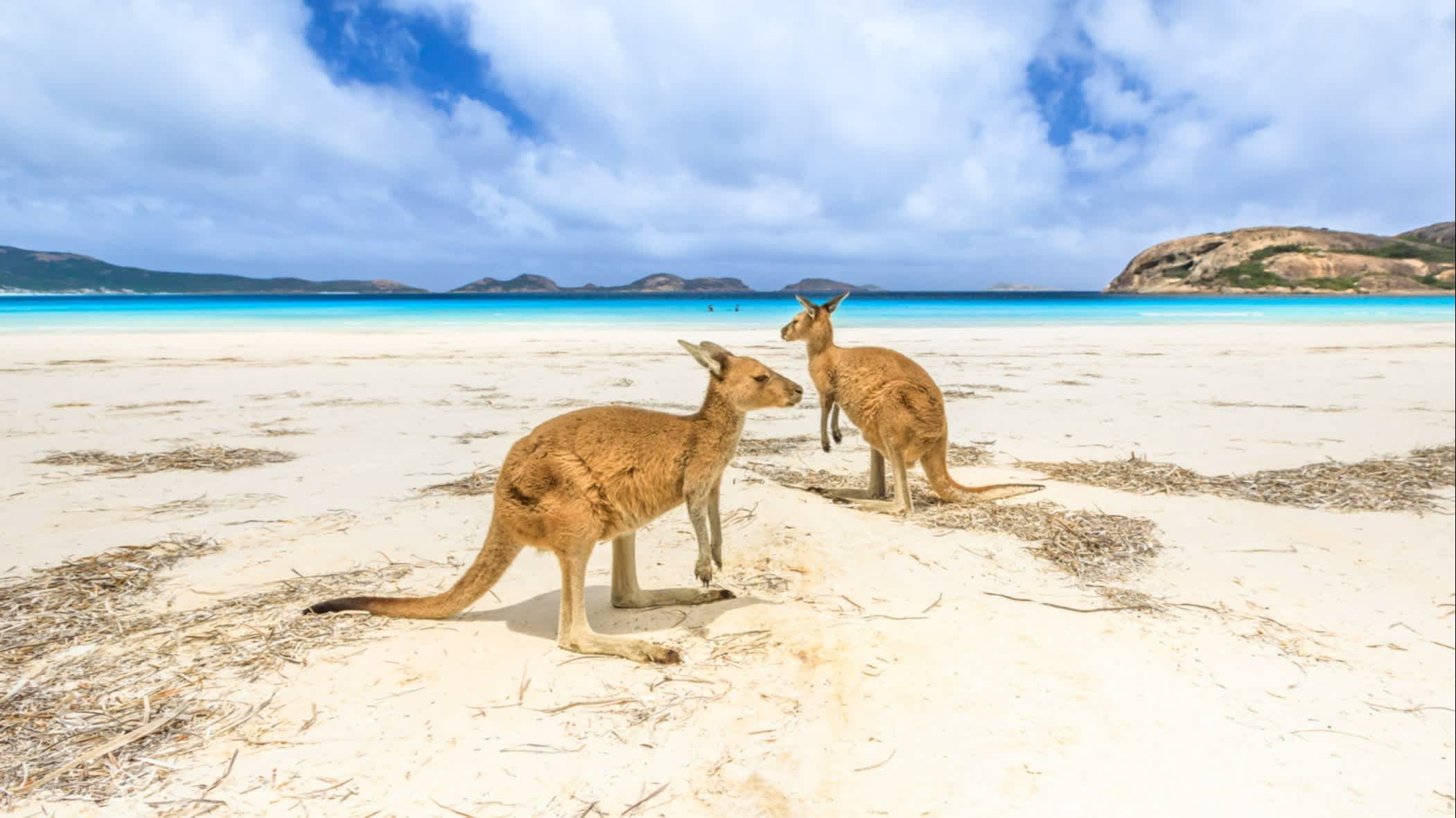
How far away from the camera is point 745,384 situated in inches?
127

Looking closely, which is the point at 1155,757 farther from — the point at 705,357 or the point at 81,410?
the point at 81,410

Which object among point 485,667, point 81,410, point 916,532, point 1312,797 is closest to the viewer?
point 1312,797

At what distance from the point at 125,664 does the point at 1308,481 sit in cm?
754

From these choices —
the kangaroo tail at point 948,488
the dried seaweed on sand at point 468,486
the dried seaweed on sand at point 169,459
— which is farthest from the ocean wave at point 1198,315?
the dried seaweed on sand at point 169,459

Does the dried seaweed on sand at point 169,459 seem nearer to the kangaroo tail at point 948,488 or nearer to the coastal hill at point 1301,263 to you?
the kangaroo tail at point 948,488

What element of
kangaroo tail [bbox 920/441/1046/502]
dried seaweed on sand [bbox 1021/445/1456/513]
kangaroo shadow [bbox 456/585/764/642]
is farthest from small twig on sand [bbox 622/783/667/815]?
dried seaweed on sand [bbox 1021/445/1456/513]

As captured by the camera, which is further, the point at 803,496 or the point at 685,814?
the point at 803,496

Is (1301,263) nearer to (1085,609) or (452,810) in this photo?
(1085,609)

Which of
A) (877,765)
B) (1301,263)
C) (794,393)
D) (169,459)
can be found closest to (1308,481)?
(794,393)

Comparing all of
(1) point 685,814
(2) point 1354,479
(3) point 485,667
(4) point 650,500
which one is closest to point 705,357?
(4) point 650,500

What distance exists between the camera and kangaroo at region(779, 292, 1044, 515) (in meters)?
4.91

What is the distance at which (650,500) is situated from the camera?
3.03 metres

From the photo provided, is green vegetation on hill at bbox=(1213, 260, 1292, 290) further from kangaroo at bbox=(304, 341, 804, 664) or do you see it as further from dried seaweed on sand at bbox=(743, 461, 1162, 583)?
kangaroo at bbox=(304, 341, 804, 664)

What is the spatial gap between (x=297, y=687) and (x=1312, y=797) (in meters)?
3.53
